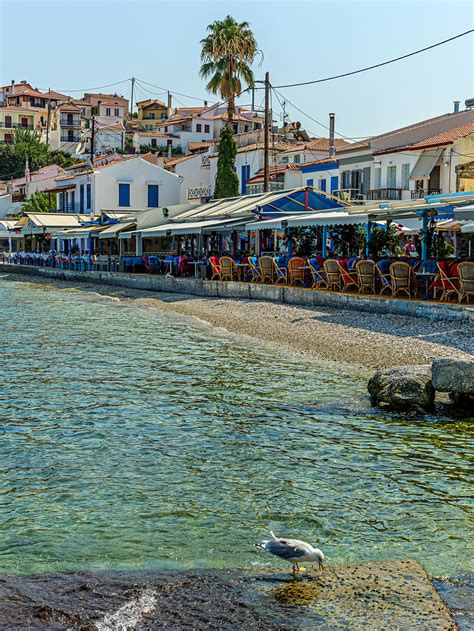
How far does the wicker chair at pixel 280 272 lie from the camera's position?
24.5 meters

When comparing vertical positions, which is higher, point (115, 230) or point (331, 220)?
point (115, 230)

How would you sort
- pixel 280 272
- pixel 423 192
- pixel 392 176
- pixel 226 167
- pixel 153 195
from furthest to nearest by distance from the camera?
pixel 153 195 < pixel 226 167 < pixel 392 176 < pixel 423 192 < pixel 280 272

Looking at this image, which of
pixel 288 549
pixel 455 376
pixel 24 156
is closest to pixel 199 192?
pixel 455 376

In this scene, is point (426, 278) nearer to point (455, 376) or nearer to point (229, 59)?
point (455, 376)

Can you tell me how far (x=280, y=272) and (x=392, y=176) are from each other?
1632 cm

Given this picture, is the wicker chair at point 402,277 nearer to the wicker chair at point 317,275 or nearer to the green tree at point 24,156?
the wicker chair at point 317,275

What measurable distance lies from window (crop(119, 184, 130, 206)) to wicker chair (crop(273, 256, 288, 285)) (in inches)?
1248

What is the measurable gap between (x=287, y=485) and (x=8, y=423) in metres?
4.18

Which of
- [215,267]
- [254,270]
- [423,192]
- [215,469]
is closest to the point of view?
[215,469]

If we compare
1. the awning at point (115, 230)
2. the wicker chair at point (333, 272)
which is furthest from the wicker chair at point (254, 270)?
the awning at point (115, 230)

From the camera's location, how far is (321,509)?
6734 millimetres

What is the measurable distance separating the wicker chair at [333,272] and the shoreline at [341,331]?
3.60 feet

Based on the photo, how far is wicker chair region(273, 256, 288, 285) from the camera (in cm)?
2453

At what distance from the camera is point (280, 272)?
973 inches
